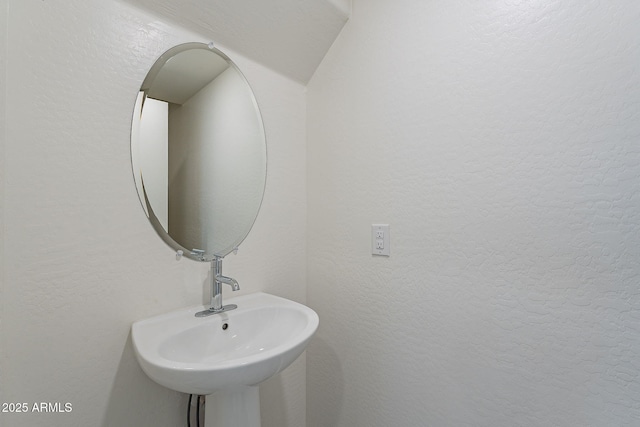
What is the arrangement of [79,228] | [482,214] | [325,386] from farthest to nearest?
[325,386], [482,214], [79,228]

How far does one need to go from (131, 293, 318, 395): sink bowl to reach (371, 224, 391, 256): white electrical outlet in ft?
1.21

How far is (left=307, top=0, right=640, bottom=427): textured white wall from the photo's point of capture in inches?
30.6

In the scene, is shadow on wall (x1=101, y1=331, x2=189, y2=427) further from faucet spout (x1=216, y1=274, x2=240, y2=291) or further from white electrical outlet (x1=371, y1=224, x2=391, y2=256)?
white electrical outlet (x1=371, y1=224, x2=391, y2=256)

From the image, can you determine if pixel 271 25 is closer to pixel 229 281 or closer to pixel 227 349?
pixel 229 281

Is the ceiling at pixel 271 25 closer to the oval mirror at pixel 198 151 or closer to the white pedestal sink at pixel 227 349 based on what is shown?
the oval mirror at pixel 198 151

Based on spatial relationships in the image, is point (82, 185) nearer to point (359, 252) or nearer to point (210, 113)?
point (210, 113)

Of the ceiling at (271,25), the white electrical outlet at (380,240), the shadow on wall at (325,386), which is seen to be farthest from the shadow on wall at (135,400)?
the ceiling at (271,25)

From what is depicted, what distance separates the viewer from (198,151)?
3.67ft

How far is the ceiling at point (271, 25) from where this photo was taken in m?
1.04

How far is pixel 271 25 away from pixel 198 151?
0.59 meters

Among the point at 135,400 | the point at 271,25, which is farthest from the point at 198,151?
the point at 135,400

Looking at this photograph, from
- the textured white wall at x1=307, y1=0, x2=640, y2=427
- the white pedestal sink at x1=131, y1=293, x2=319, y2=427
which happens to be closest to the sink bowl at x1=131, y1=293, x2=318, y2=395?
the white pedestal sink at x1=131, y1=293, x2=319, y2=427

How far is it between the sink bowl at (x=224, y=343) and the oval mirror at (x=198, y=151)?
236mm

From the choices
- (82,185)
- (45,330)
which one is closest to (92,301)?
(45,330)
